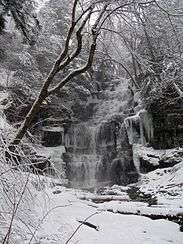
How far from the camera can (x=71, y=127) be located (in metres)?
22.1

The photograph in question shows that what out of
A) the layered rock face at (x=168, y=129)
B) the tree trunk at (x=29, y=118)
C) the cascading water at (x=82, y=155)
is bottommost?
the cascading water at (x=82, y=155)

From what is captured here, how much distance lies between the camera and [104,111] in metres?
23.7

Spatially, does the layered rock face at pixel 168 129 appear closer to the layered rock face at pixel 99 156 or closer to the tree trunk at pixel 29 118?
the layered rock face at pixel 99 156

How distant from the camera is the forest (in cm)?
685

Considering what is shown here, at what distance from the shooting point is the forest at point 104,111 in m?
6.85

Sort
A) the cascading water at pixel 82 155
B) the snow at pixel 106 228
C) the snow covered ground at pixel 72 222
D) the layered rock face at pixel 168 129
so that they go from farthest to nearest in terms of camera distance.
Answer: the cascading water at pixel 82 155
the layered rock face at pixel 168 129
the snow at pixel 106 228
the snow covered ground at pixel 72 222

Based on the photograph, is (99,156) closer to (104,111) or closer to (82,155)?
(82,155)

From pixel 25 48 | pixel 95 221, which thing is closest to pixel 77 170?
pixel 25 48

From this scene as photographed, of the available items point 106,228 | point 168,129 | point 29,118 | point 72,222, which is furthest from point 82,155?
point 72,222

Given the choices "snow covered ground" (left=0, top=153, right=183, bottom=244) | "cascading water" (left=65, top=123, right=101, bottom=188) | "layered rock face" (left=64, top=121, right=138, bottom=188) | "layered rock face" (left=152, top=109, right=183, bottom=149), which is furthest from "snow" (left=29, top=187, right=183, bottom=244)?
"cascading water" (left=65, top=123, right=101, bottom=188)

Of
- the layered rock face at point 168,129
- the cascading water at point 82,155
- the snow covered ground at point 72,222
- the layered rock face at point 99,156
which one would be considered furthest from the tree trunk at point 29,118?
the cascading water at point 82,155

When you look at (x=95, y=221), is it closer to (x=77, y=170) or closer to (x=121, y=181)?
(x=121, y=181)

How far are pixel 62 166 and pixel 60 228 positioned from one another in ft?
45.4

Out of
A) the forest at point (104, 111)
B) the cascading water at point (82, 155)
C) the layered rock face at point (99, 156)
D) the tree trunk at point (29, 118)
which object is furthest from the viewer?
the cascading water at point (82, 155)
